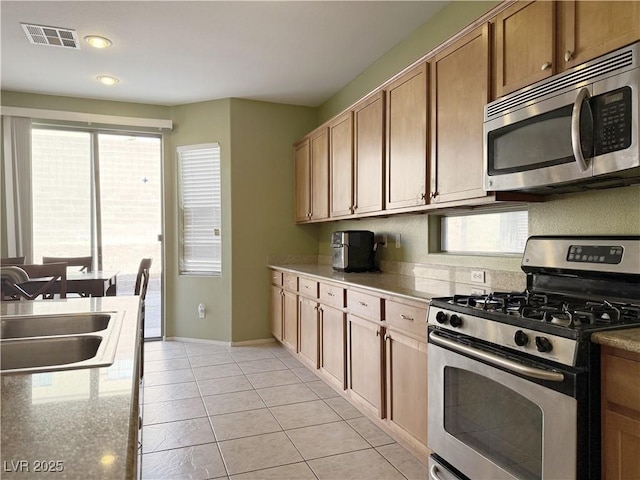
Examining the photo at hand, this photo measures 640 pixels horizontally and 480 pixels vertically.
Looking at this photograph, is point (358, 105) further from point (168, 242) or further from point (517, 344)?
point (168, 242)

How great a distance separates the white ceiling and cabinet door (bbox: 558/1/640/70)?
1363mm

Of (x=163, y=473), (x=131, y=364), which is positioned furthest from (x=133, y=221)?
(x=131, y=364)

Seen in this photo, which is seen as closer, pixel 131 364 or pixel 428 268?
pixel 131 364

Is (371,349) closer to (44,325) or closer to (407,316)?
(407,316)

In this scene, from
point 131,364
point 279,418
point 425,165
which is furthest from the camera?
point 279,418

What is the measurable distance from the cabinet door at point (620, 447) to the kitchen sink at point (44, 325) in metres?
1.77

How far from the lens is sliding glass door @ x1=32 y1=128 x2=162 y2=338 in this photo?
15.2 ft

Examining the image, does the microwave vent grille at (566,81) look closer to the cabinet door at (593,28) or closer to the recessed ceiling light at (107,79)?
the cabinet door at (593,28)

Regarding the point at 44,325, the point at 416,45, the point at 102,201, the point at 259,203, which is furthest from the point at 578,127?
the point at 102,201

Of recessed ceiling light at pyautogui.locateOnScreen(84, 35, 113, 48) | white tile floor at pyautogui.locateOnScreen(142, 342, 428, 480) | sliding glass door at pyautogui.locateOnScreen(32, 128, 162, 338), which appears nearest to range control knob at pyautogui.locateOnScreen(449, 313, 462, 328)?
white tile floor at pyautogui.locateOnScreen(142, 342, 428, 480)

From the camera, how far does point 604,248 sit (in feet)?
5.94

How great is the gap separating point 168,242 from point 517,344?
14.1 ft

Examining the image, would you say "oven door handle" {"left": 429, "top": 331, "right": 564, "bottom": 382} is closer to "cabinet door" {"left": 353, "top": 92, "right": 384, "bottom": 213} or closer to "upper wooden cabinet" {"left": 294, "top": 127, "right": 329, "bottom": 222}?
"cabinet door" {"left": 353, "top": 92, "right": 384, "bottom": 213}

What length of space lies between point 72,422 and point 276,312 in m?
3.97
